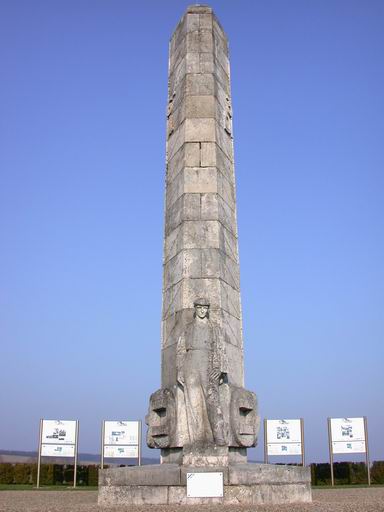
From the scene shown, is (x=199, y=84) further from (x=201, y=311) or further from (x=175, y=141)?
(x=201, y=311)

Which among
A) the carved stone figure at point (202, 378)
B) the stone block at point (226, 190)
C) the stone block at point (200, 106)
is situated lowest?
the carved stone figure at point (202, 378)

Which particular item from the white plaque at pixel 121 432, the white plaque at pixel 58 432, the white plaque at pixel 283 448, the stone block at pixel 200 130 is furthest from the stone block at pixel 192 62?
the white plaque at pixel 58 432

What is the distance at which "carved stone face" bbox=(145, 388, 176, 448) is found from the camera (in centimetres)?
1106

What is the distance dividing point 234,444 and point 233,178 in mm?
6222

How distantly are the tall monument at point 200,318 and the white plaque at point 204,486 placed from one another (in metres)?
0.14

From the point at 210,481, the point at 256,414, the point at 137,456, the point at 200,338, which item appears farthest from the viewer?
the point at 137,456

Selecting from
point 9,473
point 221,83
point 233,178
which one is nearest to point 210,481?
point 233,178

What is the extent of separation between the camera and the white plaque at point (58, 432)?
1936 centimetres

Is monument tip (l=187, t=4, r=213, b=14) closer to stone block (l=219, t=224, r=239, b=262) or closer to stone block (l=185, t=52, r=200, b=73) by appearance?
stone block (l=185, t=52, r=200, b=73)

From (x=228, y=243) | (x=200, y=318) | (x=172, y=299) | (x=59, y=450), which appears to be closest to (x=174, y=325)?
(x=172, y=299)

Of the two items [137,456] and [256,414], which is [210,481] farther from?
[137,456]

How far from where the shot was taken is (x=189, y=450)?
9.91 metres

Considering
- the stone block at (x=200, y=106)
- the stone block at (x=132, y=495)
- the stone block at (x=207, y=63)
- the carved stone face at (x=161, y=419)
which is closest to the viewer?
the stone block at (x=132, y=495)

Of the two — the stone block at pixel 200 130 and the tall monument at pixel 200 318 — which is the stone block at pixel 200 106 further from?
the stone block at pixel 200 130
